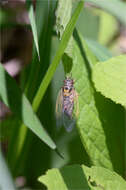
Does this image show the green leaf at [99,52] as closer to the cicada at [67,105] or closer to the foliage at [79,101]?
the foliage at [79,101]

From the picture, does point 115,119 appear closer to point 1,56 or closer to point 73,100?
point 73,100

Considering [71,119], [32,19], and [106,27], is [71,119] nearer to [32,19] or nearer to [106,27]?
[32,19]

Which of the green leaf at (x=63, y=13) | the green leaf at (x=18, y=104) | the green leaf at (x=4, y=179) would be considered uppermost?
the green leaf at (x=63, y=13)

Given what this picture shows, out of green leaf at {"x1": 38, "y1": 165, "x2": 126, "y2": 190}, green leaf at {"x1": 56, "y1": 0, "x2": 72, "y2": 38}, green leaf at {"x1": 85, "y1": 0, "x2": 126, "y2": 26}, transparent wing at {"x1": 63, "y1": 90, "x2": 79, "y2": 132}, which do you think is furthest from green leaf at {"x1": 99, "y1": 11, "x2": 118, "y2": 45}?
green leaf at {"x1": 38, "y1": 165, "x2": 126, "y2": 190}

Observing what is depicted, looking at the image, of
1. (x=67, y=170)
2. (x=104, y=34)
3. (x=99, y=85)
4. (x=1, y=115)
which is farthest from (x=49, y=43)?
(x=104, y=34)

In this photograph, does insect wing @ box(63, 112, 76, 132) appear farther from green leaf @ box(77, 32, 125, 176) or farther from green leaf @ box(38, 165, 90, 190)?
green leaf @ box(38, 165, 90, 190)

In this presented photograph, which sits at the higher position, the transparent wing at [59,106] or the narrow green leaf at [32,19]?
the narrow green leaf at [32,19]

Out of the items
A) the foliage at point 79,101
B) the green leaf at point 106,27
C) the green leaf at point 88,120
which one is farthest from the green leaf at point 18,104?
the green leaf at point 106,27
